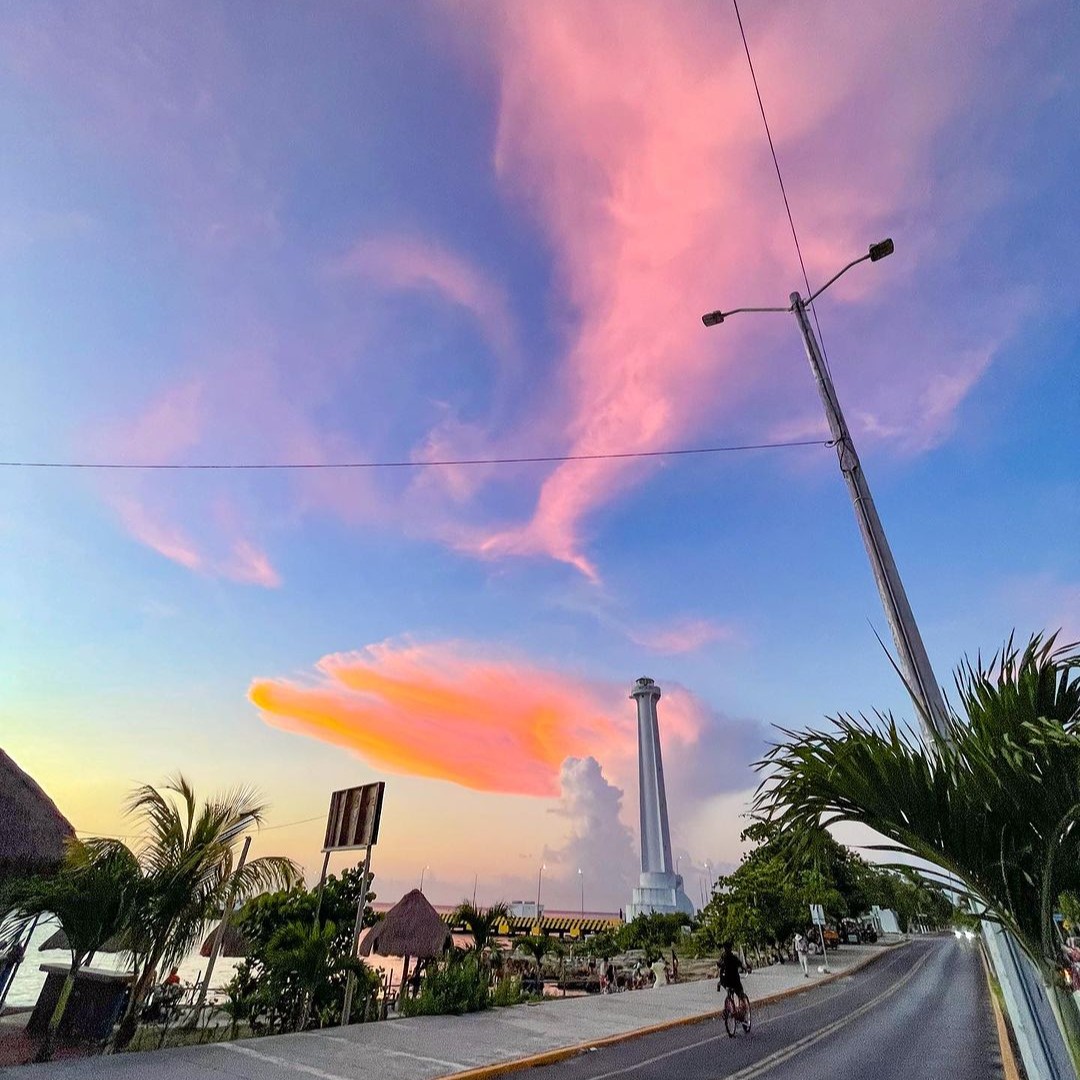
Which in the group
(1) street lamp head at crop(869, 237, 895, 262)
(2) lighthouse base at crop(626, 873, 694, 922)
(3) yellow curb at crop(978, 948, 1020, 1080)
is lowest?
(3) yellow curb at crop(978, 948, 1020, 1080)

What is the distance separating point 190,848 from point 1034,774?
11013 millimetres

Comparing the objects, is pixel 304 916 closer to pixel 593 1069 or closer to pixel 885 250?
pixel 593 1069

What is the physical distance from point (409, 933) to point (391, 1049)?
9.73 metres

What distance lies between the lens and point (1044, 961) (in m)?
4.47

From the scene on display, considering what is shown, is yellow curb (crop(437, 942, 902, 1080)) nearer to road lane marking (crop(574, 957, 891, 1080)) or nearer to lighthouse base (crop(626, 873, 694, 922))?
road lane marking (crop(574, 957, 891, 1080))

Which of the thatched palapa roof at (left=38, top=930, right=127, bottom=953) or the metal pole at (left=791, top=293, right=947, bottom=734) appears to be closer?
the metal pole at (left=791, top=293, right=947, bottom=734)

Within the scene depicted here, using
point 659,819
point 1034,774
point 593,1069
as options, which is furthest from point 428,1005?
point 659,819

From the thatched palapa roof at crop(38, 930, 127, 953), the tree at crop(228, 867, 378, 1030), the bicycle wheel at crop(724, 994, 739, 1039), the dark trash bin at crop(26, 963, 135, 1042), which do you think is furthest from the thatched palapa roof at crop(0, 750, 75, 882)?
the bicycle wheel at crop(724, 994, 739, 1039)

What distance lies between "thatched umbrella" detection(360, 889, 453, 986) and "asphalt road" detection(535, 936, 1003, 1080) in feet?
26.3

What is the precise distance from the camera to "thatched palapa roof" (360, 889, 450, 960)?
17922 mm

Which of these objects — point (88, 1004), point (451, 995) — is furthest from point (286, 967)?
point (451, 995)

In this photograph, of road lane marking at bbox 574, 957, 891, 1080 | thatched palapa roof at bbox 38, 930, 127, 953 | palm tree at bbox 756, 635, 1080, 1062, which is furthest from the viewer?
thatched palapa roof at bbox 38, 930, 127, 953

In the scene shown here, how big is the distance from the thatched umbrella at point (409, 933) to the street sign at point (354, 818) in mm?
5056

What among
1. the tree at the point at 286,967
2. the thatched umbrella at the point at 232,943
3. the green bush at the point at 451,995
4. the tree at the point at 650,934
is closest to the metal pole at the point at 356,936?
the tree at the point at 286,967
